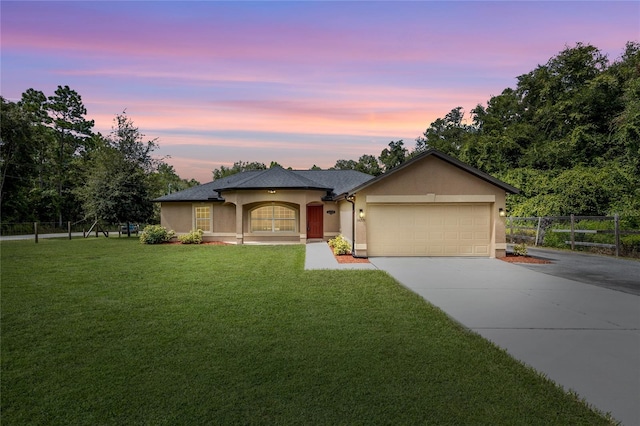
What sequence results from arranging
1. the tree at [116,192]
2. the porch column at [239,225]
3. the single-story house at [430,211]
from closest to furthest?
the single-story house at [430,211] < the porch column at [239,225] < the tree at [116,192]

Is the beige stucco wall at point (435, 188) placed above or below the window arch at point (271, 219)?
above

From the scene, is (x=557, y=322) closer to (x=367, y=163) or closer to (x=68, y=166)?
(x=367, y=163)

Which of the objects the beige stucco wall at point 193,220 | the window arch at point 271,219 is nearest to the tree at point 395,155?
the window arch at point 271,219

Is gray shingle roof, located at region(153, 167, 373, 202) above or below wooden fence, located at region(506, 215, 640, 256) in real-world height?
above

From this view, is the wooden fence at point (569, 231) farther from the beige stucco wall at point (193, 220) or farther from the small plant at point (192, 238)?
the small plant at point (192, 238)

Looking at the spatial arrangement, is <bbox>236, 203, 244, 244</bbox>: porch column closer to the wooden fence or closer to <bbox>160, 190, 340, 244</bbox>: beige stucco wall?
<bbox>160, 190, 340, 244</bbox>: beige stucco wall

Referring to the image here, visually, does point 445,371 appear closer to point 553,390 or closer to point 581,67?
point 553,390

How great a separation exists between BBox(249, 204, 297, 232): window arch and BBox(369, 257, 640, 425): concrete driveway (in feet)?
34.6

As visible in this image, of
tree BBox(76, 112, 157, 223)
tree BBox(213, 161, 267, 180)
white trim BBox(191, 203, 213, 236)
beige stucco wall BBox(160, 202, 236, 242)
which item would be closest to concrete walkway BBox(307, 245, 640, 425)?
beige stucco wall BBox(160, 202, 236, 242)

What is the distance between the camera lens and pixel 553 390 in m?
3.45

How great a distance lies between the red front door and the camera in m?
20.4

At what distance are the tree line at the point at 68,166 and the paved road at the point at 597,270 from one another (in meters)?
23.7

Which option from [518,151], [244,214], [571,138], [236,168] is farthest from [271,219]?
[236,168]

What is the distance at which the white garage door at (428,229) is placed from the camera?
13.5 metres
